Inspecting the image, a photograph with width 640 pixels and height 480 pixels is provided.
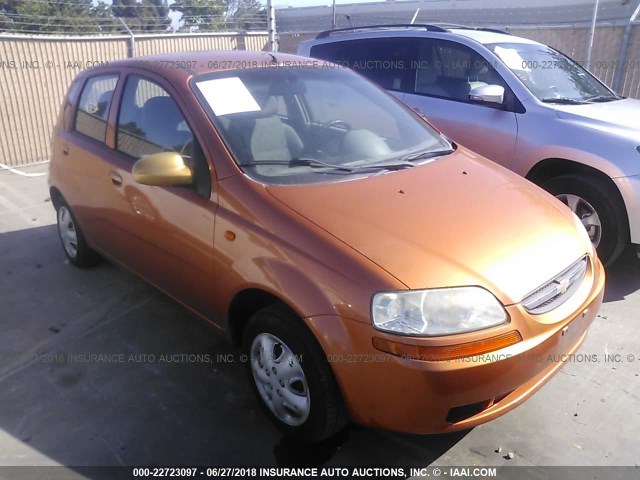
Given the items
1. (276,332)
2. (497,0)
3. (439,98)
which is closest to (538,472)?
(276,332)

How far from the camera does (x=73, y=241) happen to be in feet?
14.5

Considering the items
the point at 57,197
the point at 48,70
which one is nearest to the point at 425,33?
the point at 57,197

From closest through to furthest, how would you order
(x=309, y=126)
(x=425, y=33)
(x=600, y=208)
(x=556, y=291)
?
(x=556, y=291) → (x=309, y=126) → (x=600, y=208) → (x=425, y=33)

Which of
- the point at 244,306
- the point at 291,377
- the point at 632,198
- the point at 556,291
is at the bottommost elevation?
the point at 291,377

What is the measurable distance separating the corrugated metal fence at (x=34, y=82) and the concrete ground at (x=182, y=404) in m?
4.81

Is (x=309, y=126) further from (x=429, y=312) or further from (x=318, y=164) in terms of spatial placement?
(x=429, y=312)

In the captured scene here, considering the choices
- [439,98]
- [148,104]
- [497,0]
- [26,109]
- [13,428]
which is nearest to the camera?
[13,428]

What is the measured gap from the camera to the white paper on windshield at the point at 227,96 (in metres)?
2.98

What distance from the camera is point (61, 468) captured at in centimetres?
252

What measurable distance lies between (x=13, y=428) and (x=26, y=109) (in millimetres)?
6635

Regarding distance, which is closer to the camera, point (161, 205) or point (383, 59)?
point (161, 205)

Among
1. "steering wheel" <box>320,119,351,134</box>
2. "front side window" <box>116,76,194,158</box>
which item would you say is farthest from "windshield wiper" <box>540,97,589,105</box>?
"front side window" <box>116,76,194,158</box>

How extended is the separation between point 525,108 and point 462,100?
0.66 m

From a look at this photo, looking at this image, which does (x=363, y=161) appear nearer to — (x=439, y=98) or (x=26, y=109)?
(x=439, y=98)
